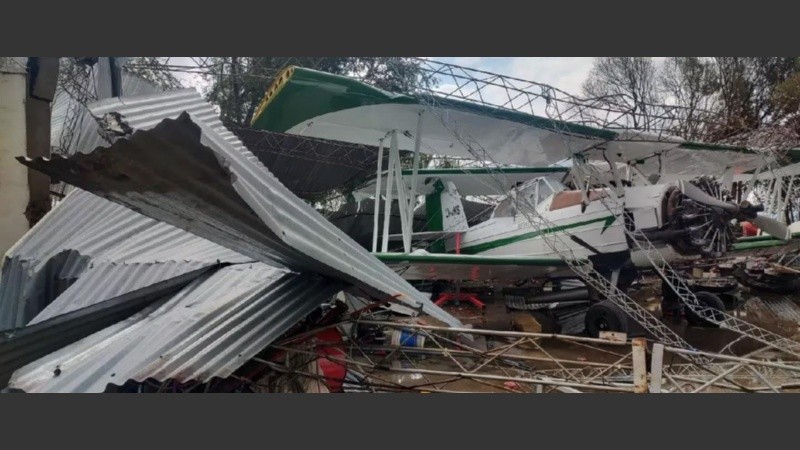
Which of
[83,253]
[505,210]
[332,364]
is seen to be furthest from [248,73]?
[332,364]

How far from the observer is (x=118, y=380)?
2.56m

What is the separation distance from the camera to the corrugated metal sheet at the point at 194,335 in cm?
272

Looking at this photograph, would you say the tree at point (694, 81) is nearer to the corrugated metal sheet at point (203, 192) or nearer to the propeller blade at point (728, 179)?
the propeller blade at point (728, 179)

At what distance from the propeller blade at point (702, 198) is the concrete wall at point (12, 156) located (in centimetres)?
892

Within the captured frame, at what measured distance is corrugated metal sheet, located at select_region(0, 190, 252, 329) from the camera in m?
4.42

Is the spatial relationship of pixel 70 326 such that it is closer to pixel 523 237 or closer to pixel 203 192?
pixel 203 192

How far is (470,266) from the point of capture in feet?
29.1

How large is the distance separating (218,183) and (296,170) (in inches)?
589

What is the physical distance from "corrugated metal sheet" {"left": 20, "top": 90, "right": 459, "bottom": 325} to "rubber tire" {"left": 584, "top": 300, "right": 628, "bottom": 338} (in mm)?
4393

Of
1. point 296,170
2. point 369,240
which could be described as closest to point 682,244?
point 369,240

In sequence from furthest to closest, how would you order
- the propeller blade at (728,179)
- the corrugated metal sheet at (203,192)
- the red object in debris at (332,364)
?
1. the propeller blade at (728,179)
2. the red object in debris at (332,364)
3. the corrugated metal sheet at (203,192)

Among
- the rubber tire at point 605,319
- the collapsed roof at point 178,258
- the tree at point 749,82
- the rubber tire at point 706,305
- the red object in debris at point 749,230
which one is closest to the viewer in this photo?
the collapsed roof at point 178,258

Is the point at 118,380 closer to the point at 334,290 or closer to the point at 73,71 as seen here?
the point at 334,290

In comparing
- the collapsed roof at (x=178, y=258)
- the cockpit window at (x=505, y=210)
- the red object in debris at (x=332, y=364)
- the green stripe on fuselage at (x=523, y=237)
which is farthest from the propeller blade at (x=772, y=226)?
the red object in debris at (x=332, y=364)
